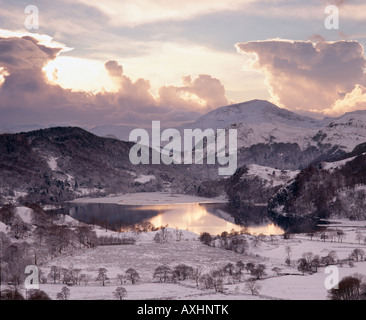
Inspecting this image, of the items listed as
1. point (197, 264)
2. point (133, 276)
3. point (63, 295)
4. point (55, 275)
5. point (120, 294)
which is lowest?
point (197, 264)

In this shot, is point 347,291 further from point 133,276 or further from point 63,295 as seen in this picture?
point 63,295

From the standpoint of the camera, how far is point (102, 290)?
269 feet

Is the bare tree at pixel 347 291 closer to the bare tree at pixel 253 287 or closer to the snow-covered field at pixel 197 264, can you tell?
the snow-covered field at pixel 197 264

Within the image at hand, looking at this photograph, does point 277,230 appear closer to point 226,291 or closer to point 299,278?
point 299,278

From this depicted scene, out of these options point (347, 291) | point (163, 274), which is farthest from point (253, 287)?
point (163, 274)

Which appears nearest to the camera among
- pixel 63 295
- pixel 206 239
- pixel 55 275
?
pixel 63 295

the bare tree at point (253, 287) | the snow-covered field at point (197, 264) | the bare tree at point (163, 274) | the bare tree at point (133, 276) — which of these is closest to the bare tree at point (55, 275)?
the snow-covered field at point (197, 264)

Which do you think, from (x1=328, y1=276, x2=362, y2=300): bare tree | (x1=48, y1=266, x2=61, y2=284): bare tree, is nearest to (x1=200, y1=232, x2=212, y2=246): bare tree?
(x1=48, y1=266, x2=61, y2=284): bare tree

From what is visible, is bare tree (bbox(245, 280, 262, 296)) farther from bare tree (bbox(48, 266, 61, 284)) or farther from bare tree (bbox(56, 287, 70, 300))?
bare tree (bbox(48, 266, 61, 284))

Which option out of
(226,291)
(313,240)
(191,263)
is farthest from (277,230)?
(226,291)
